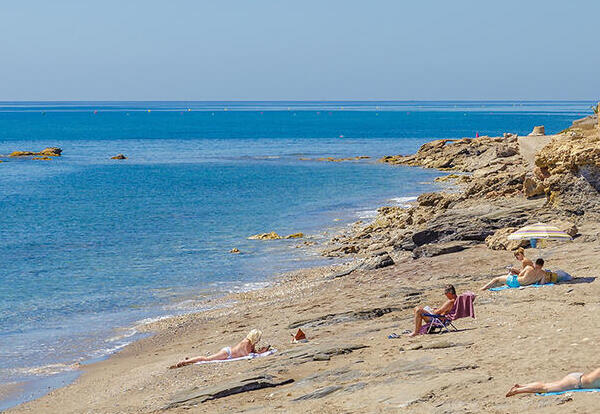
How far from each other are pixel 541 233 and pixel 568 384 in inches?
508

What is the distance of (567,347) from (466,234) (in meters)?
14.2

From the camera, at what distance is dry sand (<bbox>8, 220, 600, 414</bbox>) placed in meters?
12.2

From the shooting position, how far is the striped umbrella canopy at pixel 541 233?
23.1m

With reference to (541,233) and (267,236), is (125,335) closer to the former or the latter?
(541,233)

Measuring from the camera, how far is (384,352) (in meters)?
15.2

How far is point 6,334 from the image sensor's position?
24047 millimetres

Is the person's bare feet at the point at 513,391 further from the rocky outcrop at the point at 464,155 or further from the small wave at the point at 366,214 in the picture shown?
the rocky outcrop at the point at 464,155

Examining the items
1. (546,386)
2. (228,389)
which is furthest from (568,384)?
(228,389)

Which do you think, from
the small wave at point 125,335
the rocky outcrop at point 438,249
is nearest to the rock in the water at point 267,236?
the rocky outcrop at point 438,249

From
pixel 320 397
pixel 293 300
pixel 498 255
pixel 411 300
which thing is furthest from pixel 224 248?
pixel 320 397

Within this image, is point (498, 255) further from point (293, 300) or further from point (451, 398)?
point (451, 398)

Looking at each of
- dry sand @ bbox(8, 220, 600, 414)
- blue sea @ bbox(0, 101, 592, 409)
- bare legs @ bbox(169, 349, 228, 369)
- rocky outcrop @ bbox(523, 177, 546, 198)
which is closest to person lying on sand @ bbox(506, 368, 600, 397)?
dry sand @ bbox(8, 220, 600, 414)

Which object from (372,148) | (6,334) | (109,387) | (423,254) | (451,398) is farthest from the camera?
(372,148)

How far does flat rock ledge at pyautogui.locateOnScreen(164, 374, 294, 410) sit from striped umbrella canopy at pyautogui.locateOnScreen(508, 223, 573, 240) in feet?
36.8
